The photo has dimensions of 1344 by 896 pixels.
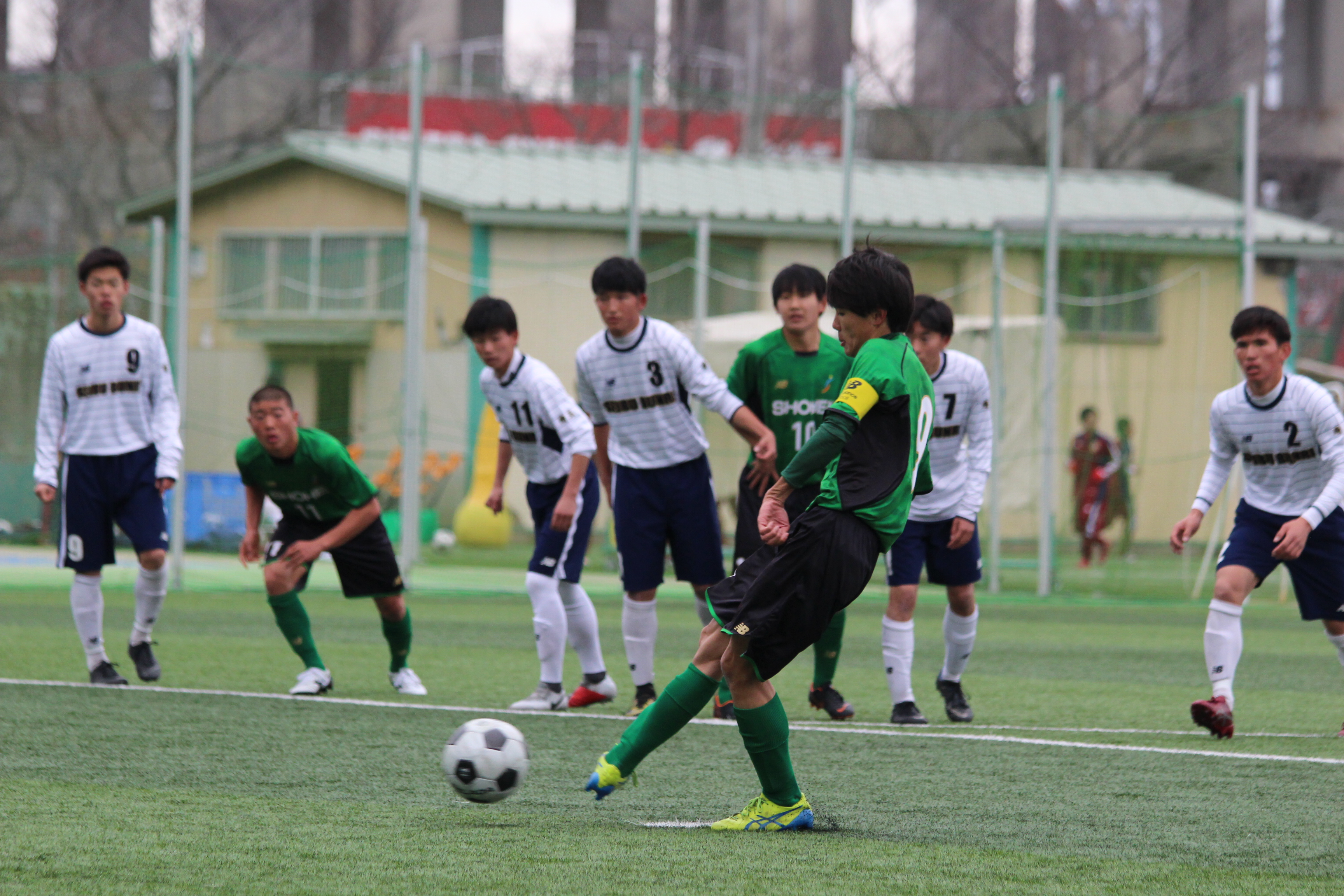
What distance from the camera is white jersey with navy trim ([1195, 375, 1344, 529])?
6.62 m

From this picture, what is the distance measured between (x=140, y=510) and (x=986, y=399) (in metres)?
4.27

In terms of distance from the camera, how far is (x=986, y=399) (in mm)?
7461

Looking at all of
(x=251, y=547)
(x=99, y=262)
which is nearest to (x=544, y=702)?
(x=251, y=547)

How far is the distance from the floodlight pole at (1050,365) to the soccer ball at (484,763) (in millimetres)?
11415

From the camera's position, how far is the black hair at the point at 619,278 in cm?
702

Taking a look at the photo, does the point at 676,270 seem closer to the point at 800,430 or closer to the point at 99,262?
the point at 99,262

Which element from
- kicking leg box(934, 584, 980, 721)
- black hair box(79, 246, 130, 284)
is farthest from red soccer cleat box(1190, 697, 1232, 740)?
black hair box(79, 246, 130, 284)

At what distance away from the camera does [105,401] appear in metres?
8.06

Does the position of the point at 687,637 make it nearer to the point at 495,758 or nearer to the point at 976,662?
the point at 976,662

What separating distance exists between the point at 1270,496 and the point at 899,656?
5.79 feet

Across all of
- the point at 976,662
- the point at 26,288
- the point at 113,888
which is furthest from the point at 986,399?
the point at 26,288

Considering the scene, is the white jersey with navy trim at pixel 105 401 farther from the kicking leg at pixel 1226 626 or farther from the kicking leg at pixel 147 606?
the kicking leg at pixel 1226 626

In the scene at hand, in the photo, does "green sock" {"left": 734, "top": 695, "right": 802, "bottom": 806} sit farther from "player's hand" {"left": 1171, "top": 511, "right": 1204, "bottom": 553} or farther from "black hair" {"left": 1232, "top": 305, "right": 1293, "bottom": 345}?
"black hair" {"left": 1232, "top": 305, "right": 1293, "bottom": 345}

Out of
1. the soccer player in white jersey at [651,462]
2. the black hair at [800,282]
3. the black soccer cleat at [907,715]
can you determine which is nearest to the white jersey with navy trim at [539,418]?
the soccer player in white jersey at [651,462]
